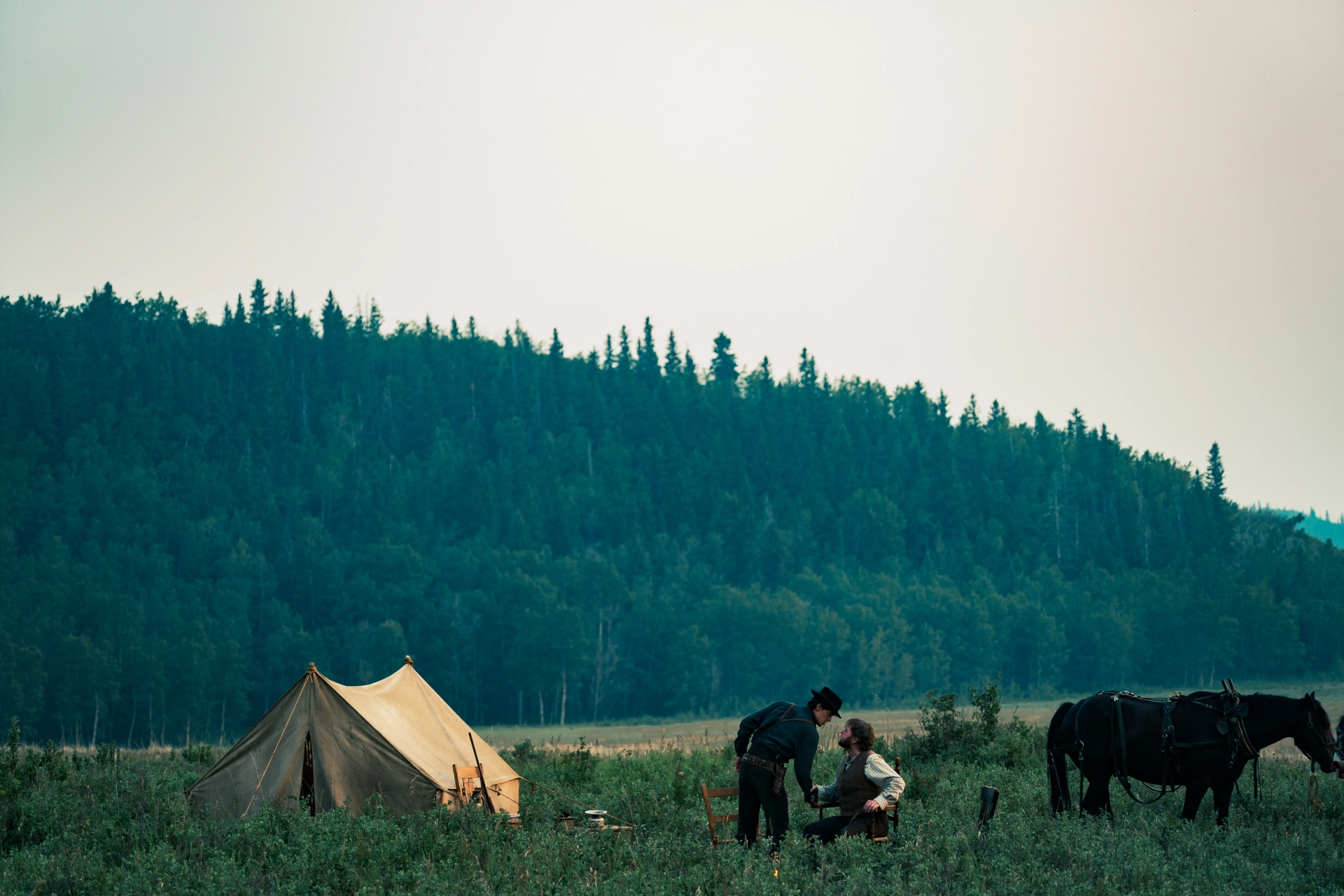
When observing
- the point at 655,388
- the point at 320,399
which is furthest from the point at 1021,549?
the point at 320,399

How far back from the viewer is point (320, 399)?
136m

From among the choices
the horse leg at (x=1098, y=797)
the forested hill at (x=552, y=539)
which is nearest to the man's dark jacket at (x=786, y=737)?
the horse leg at (x=1098, y=797)

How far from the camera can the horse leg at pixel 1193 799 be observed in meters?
14.2

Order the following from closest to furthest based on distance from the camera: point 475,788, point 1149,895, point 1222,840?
point 1149,895 → point 1222,840 → point 475,788

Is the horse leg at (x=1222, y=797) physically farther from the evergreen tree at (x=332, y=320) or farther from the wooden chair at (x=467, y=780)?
the evergreen tree at (x=332, y=320)

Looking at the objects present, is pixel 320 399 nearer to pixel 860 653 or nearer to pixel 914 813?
pixel 860 653

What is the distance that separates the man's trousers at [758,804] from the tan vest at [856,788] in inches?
23.7

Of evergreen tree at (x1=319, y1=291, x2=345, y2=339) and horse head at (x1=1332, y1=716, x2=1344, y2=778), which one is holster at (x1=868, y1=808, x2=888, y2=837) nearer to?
horse head at (x1=1332, y1=716, x2=1344, y2=778)

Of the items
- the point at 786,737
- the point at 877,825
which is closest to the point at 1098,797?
the point at 877,825

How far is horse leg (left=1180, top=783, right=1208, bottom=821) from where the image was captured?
14.2 meters

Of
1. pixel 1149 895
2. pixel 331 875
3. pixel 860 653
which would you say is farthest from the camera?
pixel 860 653

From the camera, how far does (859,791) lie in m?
11.8

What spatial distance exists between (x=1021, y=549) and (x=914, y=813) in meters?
120

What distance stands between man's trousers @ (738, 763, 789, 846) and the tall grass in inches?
7.8
